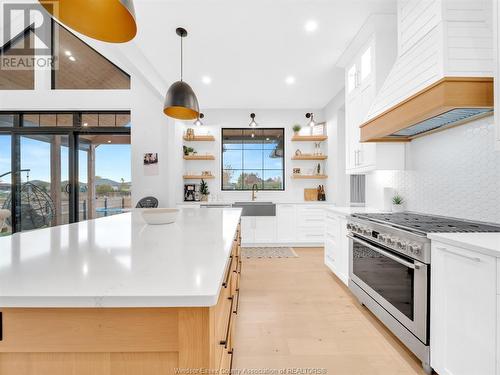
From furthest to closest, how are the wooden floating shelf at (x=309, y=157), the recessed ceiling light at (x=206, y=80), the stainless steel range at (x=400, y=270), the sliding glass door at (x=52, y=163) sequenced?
the wooden floating shelf at (x=309, y=157) < the sliding glass door at (x=52, y=163) < the recessed ceiling light at (x=206, y=80) < the stainless steel range at (x=400, y=270)

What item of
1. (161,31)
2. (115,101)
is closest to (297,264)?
(161,31)

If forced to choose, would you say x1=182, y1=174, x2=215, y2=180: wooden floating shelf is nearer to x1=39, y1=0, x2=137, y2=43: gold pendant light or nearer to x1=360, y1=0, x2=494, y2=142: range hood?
x1=360, y1=0, x2=494, y2=142: range hood

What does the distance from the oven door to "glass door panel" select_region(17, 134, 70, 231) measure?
5156 mm

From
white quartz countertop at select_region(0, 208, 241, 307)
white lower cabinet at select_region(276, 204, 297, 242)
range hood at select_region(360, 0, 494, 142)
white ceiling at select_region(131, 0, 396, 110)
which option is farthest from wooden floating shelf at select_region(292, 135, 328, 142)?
white quartz countertop at select_region(0, 208, 241, 307)

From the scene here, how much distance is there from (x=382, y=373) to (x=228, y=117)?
4.80 m

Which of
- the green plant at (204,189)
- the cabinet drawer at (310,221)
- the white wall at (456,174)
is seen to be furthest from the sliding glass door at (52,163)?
the white wall at (456,174)

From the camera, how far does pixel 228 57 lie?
3236 mm

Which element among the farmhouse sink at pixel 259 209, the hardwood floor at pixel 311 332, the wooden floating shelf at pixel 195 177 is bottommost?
the hardwood floor at pixel 311 332

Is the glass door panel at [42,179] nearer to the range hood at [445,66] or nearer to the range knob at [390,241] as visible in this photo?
the range knob at [390,241]

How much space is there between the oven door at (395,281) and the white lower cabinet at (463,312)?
0.07m

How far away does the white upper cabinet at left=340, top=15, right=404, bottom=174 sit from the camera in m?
2.52

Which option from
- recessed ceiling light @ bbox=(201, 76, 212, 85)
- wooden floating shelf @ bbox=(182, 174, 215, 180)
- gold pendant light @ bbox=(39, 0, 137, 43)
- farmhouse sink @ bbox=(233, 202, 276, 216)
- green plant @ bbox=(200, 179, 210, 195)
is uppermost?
recessed ceiling light @ bbox=(201, 76, 212, 85)

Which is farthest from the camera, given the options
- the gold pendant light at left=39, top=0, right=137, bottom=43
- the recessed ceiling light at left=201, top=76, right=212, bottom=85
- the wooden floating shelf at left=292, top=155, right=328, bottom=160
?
the wooden floating shelf at left=292, top=155, right=328, bottom=160

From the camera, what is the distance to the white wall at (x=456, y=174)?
1.77 meters
